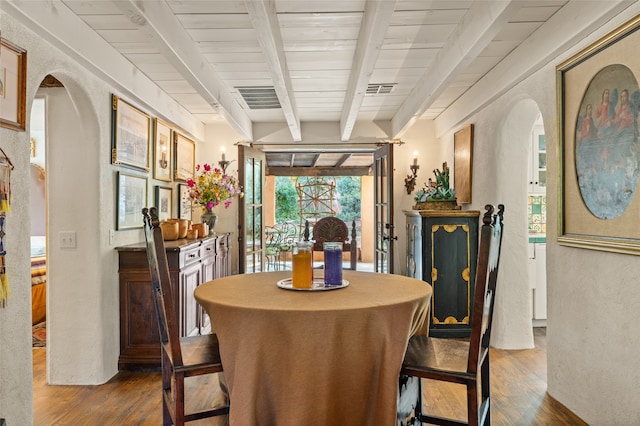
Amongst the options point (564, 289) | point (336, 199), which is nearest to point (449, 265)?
point (564, 289)

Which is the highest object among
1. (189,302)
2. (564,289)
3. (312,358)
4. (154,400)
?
(564,289)

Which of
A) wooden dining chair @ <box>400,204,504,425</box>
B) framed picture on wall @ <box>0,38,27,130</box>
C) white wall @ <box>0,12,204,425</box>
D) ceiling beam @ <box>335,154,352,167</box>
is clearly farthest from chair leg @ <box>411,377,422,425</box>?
ceiling beam @ <box>335,154,352,167</box>

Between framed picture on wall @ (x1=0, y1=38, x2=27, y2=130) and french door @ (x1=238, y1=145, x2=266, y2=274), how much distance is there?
3.00m

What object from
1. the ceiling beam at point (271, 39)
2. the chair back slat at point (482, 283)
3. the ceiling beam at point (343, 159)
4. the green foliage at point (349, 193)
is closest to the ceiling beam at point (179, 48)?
the ceiling beam at point (271, 39)

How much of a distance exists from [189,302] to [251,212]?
80.6 inches

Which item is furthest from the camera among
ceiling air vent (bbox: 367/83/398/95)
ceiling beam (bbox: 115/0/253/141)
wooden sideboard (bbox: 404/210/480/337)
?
wooden sideboard (bbox: 404/210/480/337)

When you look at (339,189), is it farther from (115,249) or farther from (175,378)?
(175,378)

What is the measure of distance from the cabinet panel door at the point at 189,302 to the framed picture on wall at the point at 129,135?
3.11 feet

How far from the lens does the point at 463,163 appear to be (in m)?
4.29

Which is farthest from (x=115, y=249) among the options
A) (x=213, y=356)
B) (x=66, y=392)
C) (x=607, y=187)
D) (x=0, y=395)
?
(x=607, y=187)

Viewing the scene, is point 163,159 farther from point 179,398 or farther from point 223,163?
point 179,398

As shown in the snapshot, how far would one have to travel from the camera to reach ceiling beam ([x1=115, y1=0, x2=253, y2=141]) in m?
2.02

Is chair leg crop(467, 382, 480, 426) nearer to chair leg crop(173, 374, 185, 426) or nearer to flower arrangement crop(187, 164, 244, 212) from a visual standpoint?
chair leg crop(173, 374, 185, 426)

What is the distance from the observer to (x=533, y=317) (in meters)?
4.29
